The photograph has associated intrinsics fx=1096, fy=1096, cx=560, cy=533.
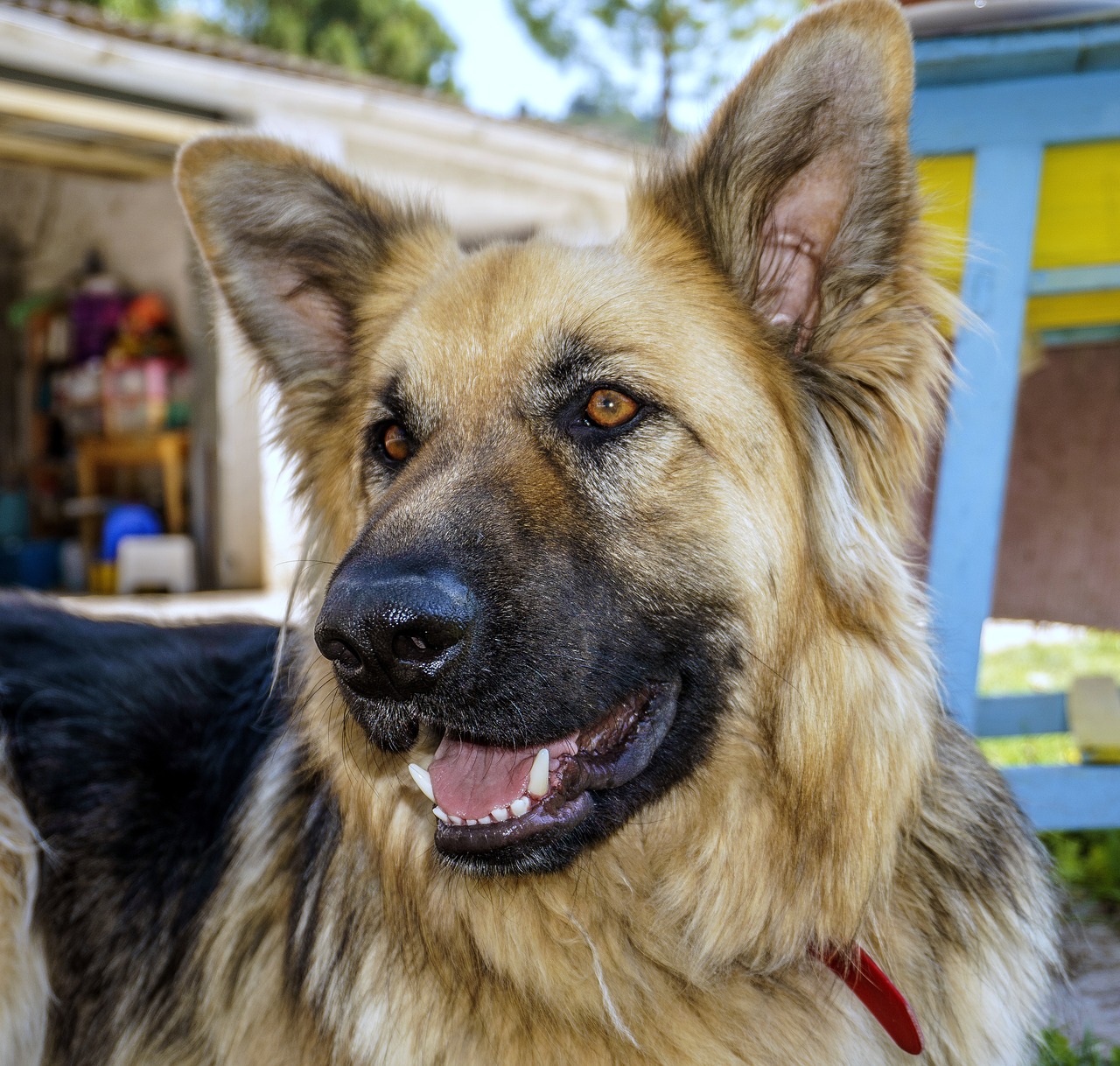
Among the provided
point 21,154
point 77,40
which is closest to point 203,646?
point 77,40

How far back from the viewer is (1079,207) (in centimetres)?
300

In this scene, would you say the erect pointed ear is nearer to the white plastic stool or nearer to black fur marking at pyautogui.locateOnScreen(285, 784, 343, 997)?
black fur marking at pyautogui.locateOnScreen(285, 784, 343, 997)

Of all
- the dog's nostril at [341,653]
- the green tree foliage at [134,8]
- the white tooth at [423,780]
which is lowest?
the white tooth at [423,780]

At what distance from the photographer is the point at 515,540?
6.25 feet

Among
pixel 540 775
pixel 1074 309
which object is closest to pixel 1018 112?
pixel 1074 309

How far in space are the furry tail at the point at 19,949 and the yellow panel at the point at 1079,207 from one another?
3.01m

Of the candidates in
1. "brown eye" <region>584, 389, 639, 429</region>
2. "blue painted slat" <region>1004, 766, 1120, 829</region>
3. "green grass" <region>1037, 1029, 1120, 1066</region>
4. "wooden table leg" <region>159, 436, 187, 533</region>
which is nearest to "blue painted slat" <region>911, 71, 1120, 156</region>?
"brown eye" <region>584, 389, 639, 429</region>

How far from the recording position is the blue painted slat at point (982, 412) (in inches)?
114

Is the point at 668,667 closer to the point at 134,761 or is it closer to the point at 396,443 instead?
the point at 396,443

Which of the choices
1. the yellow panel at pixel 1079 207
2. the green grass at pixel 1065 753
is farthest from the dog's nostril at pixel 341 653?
the yellow panel at pixel 1079 207

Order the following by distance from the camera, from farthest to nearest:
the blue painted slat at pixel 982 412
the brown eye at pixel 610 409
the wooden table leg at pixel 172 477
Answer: the wooden table leg at pixel 172 477, the blue painted slat at pixel 982 412, the brown eye at pixel 610 409

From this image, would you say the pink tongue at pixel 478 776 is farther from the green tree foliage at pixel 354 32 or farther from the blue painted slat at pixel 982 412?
the green tree foliage at pixel 354 32

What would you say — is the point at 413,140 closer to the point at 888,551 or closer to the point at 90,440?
the point at 90,440

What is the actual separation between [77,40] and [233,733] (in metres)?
6.61
